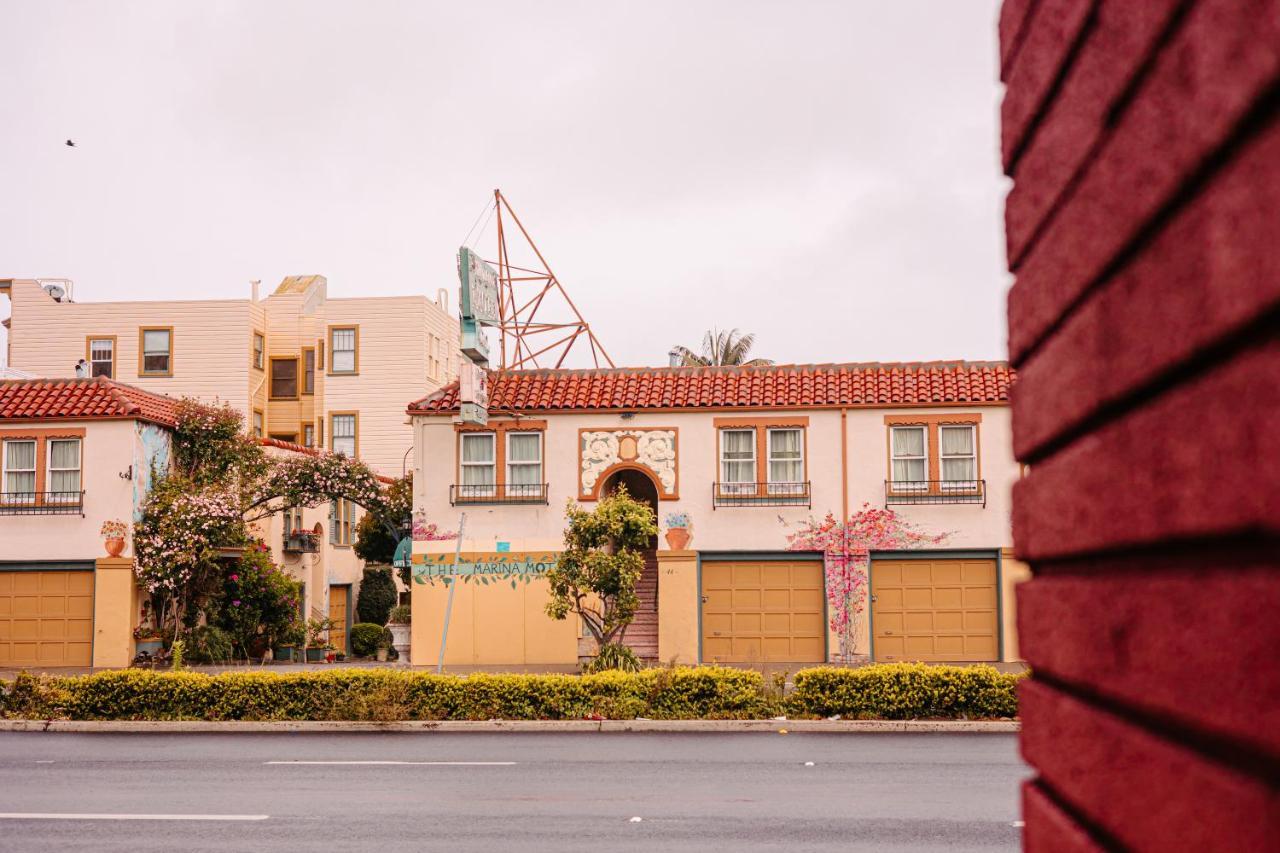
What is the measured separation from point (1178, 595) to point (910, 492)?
3009 centimetres

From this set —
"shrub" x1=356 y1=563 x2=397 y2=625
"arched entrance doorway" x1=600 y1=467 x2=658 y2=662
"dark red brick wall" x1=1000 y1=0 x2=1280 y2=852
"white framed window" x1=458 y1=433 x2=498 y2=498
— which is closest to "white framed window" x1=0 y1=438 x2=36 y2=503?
"white framed window" x1=458 y1=433 x2=498 y2=498

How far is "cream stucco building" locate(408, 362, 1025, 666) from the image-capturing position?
30.7 meters

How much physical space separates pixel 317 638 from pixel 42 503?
10.2 m

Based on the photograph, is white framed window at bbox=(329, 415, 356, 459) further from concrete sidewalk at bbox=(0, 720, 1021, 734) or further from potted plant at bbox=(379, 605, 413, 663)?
concrete sidewalk at bbox=(0, 720, 1021, 734)

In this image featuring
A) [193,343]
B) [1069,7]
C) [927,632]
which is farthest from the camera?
[193,343]

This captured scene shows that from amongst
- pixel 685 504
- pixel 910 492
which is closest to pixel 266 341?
pixel 685 504

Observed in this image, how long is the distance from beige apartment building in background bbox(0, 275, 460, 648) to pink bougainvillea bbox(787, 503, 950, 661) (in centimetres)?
2371

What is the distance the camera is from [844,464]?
31203 millimetres

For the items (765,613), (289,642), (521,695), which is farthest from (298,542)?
(521,695)

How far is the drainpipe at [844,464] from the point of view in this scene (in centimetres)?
3109

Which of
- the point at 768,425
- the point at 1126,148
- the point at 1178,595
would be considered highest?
the point at 768,425

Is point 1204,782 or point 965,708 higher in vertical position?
point 1204,782

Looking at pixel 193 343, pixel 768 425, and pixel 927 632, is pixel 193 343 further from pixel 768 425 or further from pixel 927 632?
pixel 927 632

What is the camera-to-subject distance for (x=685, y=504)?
31.5 m
